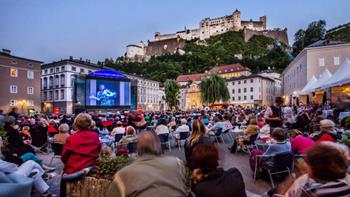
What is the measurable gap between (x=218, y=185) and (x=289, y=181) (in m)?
0.80

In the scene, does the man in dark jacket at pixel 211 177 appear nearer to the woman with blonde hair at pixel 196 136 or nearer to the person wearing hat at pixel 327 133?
the woman with blonde hair at pixel 196 136

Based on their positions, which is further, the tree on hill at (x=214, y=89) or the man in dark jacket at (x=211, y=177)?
the tree on hill at (x=214, y=89)

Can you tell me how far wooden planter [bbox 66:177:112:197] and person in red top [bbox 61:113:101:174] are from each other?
217mm

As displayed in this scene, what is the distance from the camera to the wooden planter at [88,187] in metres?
3.93

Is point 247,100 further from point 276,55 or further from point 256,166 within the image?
point 256,166

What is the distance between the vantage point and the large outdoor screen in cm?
3012

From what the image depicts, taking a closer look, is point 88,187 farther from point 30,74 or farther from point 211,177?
point 30,74

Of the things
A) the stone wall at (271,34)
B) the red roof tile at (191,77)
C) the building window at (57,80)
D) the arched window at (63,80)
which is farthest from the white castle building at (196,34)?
the arched window at (63,80)

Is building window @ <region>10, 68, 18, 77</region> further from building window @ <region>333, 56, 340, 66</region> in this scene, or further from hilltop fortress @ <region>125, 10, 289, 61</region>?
hilltop fortress @ <region>125, 10, 289, 61</region>

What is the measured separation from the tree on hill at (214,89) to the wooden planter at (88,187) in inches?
1724

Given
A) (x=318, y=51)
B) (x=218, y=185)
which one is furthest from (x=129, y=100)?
(x=218, y=185)

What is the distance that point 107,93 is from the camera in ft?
105

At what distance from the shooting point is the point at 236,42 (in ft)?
398

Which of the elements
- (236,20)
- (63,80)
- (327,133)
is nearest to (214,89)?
(63,80)
